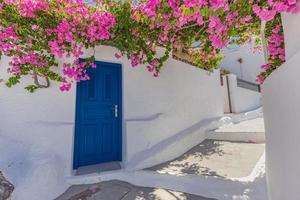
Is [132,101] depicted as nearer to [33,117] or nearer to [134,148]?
[134,148]

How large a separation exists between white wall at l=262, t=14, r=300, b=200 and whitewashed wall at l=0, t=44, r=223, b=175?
257 cm

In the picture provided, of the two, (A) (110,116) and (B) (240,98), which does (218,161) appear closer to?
(A) (110,116)

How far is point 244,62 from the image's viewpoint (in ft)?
38.8

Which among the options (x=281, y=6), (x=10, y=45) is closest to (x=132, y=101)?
(x=10, y=45)

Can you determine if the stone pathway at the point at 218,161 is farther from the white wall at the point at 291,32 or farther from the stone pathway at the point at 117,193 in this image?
the white wall at the point at 291,32

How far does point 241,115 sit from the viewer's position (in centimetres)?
770

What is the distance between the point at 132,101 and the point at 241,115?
228 inches

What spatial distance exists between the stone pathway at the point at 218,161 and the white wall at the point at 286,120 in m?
1.38

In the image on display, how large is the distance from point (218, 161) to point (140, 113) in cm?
202

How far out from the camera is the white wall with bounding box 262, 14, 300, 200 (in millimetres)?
1295

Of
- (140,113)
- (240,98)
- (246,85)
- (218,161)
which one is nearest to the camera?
(218,161)

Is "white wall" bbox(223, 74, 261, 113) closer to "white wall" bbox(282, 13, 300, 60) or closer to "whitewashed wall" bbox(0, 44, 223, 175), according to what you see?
"whitewashed wall" bbox(0, 44, 223, 175)

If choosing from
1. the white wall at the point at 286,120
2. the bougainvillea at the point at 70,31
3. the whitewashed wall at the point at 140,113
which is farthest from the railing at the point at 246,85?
the white wall at the point at 286,120

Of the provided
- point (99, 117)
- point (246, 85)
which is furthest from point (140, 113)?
point (246, 85)
